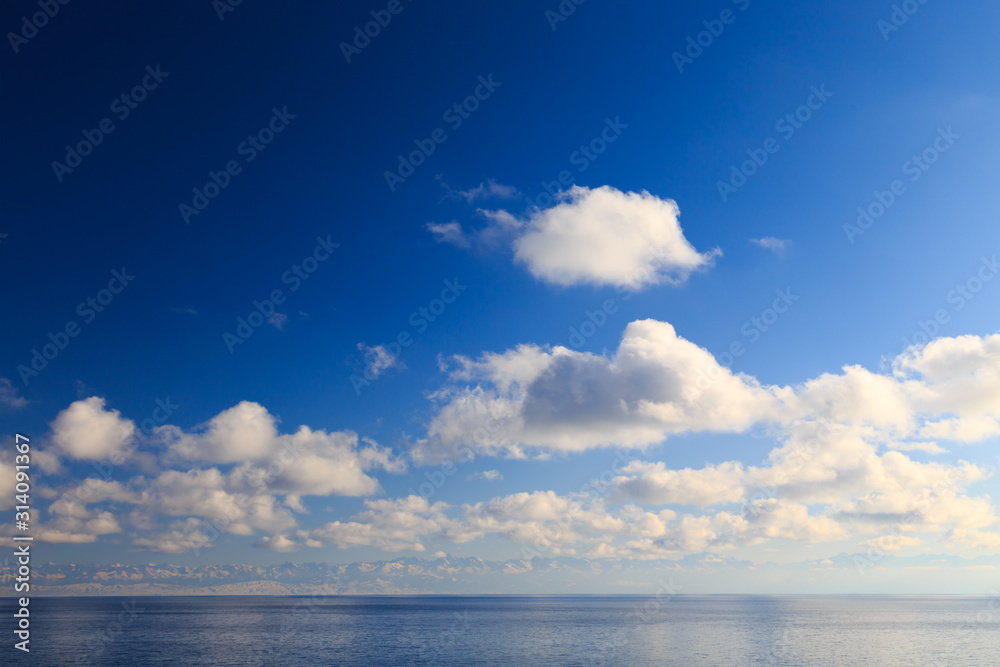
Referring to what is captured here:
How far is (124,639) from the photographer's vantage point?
151 m

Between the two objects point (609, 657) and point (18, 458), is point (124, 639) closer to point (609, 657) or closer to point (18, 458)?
point (609, 657)

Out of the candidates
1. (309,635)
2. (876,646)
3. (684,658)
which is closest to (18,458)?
(684,658)

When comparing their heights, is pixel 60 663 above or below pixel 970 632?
above

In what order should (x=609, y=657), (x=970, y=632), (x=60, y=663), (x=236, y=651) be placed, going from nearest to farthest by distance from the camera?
(x=60, y=663) → (x=609, y=657) → (x=236, y=651) → (x=970, y=632)

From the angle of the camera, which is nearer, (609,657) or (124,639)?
(609,657)

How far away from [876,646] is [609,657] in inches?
2838

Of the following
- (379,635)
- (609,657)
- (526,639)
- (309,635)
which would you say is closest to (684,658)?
(609,657)

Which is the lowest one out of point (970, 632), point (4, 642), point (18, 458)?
point (970, 632)

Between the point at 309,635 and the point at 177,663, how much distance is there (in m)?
63.8

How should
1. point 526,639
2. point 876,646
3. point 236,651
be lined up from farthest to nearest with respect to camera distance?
1. point 526,639
2. point 876,646
3. point 236,651

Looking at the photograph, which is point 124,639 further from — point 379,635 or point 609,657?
point 609,657

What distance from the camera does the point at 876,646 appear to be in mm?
136750

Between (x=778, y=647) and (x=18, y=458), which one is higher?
(x=18, y=458)

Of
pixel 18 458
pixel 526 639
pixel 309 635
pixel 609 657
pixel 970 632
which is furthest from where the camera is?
pixel 970 632
